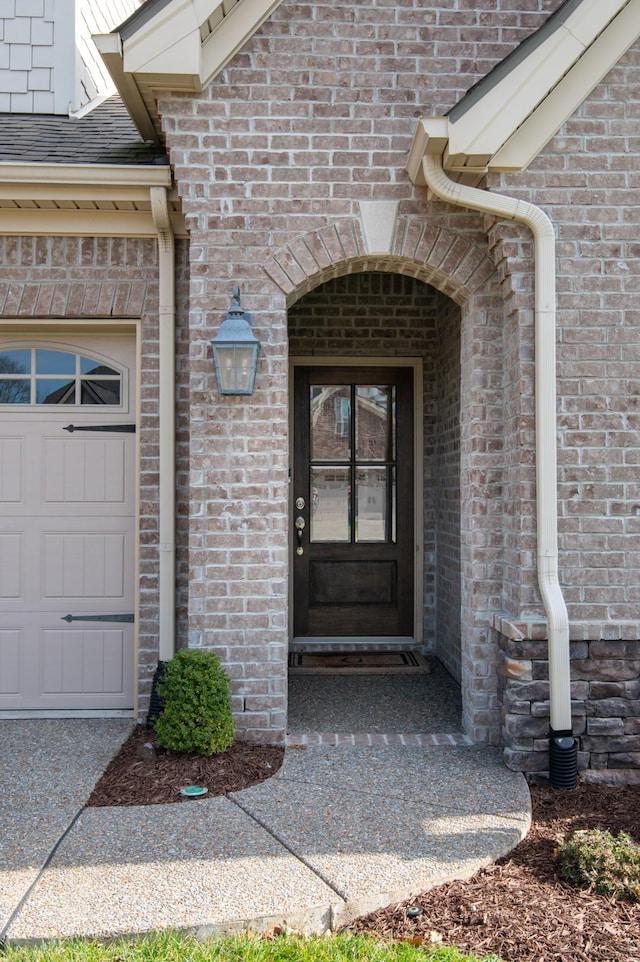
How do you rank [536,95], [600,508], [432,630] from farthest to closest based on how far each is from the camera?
1. [432,630]
2. [600,508]
3. [536,95]

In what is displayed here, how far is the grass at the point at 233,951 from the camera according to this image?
247 cm

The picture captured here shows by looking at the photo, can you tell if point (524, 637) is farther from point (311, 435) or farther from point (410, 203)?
point (311, 435)

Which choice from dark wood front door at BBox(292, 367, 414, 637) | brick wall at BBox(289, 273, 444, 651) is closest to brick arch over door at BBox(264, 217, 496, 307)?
brick wall at BBox(289, 273, 444, 651)

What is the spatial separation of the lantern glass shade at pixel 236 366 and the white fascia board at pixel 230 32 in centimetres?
153

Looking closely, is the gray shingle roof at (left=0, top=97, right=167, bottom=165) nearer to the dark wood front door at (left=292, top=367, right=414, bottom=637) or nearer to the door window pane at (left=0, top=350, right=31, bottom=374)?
the door window pane at (left=0, top=350, right=31, bottom=374)

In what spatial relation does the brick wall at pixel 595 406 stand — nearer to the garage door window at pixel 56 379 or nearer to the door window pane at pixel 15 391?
the garage door window at pixel 56 379

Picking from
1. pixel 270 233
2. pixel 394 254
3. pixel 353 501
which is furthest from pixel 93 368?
Result: pixel 353 501

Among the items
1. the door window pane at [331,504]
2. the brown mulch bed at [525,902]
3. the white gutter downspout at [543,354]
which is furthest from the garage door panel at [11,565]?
the white gutter downspout at [543,354]

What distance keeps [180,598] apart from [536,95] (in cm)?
349

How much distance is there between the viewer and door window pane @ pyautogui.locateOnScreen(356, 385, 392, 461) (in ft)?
21.9

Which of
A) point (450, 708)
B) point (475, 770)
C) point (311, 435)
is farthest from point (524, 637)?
point (311, 435)

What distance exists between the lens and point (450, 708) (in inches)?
199

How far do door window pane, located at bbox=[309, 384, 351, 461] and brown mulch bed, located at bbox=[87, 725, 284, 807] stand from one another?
2969 mm

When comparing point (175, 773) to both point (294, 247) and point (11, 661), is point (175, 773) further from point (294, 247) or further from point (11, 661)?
point (294, 247)
